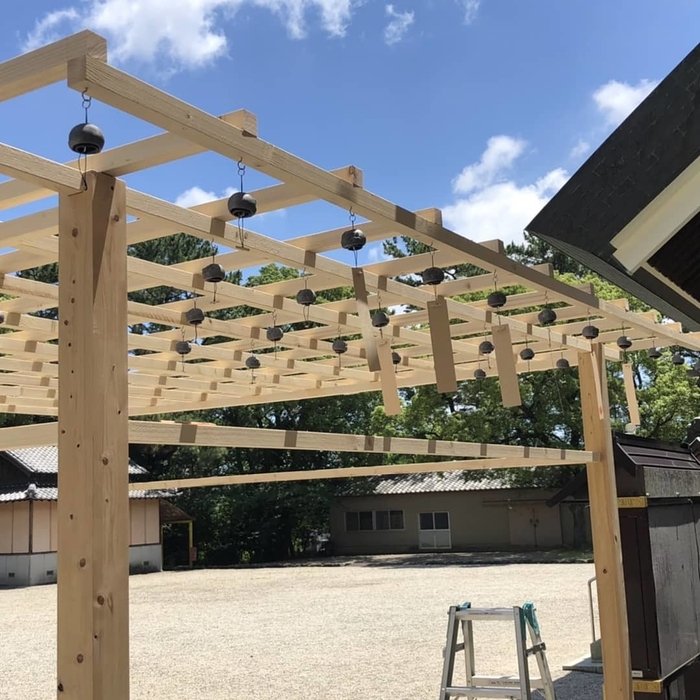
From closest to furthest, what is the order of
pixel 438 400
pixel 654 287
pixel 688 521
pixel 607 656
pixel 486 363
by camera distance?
pixel 654 287 < pixel 607 656 < pixel 688 521 < pixel 486 363 < pixel 438 400

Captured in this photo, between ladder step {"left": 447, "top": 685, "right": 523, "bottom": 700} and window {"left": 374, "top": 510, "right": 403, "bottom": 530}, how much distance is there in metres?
27.0

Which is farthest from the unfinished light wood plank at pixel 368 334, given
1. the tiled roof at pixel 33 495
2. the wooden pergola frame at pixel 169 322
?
the tiled roof at pixel 33 495

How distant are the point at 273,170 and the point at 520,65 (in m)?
25.3

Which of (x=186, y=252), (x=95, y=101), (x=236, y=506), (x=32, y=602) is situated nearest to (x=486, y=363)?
(x=95, y=101)

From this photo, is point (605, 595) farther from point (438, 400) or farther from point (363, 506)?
point (363, 506)

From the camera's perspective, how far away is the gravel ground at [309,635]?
28.2ft

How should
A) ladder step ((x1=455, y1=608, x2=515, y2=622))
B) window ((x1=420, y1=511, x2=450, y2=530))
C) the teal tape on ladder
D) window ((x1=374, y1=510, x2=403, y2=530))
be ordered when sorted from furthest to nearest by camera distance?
window ((x1=374, y1=510, x2=403, y2=530)) < window ((x1=420, y1=511, x2=450, y2=530)) < the teal tape on ladder < ladder step ((x1=455, y1=608, x2=515, y2=622))

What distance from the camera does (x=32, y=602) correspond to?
742 inches

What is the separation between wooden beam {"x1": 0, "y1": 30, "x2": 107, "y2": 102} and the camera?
240 cm

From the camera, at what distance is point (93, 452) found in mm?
2506

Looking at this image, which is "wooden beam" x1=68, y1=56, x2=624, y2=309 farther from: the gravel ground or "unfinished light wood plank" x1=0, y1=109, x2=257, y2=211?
the gravel ground

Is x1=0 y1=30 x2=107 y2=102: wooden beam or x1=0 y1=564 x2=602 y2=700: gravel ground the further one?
x1=0 y1=564 x2=602 y2=700: gravel ground

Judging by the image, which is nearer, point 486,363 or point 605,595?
point 605,595

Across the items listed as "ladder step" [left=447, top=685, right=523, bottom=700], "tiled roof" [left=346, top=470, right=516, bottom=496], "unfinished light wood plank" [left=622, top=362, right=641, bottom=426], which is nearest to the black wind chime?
"ladder step" [left=447, top=685, right=523, bottom=700]
